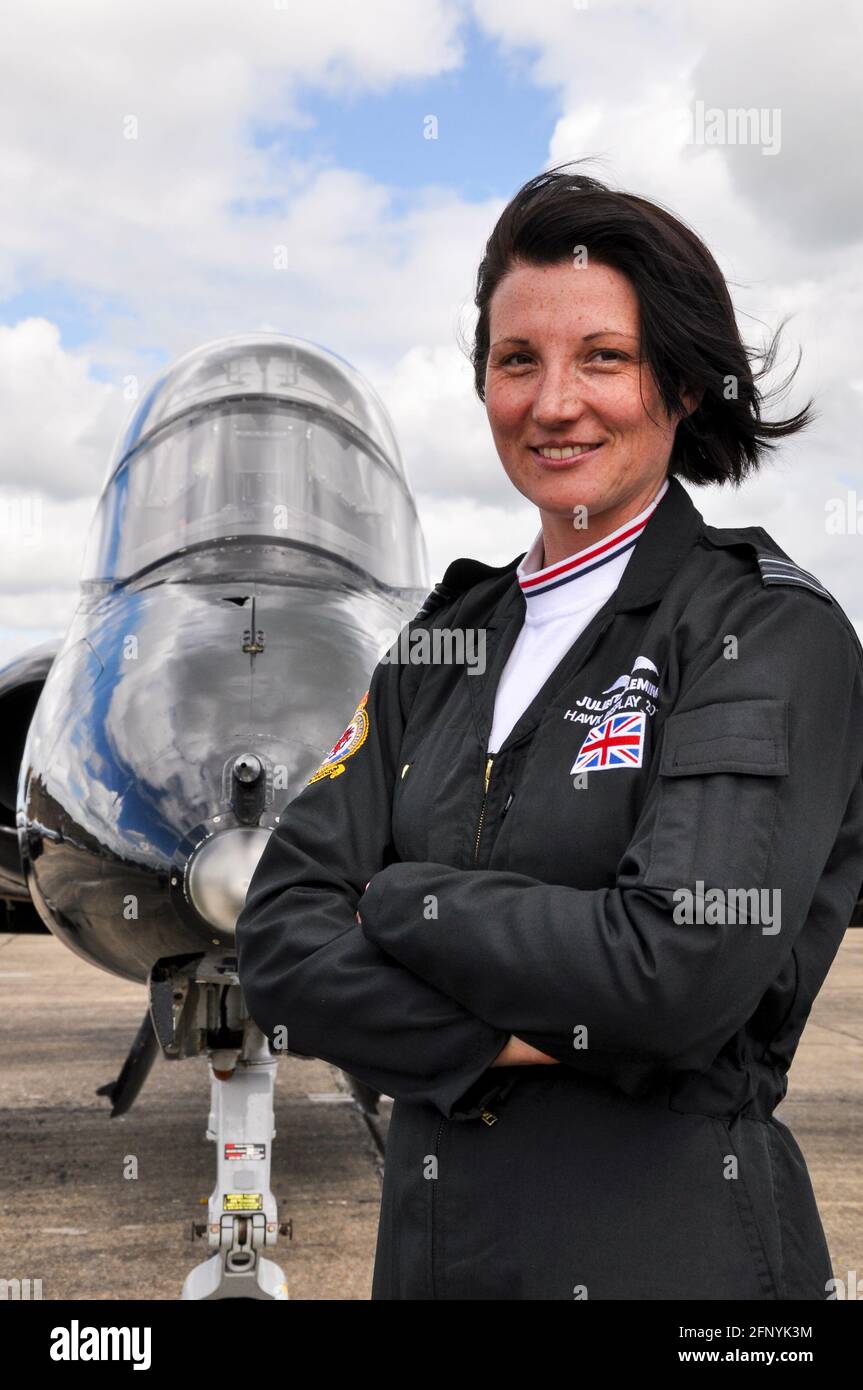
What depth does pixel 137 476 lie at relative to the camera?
5535 millimetres

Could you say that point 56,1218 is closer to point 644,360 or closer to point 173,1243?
point 173,1243

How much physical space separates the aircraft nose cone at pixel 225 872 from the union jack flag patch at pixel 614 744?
1.84 meters

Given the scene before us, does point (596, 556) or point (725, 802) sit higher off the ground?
point (596, 556)

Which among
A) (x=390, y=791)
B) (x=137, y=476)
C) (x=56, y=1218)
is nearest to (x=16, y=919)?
(x=56, y=1218)

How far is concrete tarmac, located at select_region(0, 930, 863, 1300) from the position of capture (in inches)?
206

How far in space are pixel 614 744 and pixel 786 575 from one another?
309 millimetres

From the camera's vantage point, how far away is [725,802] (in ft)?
5.35

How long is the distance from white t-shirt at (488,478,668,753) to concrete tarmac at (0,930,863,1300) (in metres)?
3.56

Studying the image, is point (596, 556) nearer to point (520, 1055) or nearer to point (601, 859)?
point (601, 859)

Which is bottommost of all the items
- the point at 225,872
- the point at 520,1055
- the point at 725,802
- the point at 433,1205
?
the point at 433,1205

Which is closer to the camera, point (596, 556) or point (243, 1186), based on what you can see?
point (596, 556)

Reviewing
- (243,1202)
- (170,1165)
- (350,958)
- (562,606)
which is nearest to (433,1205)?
(350,958)

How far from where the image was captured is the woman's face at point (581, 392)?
6.16ft

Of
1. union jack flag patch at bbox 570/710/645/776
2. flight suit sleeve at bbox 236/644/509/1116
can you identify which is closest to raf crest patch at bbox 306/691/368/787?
flight suit sleeve at bbox 236/644/509/1116
